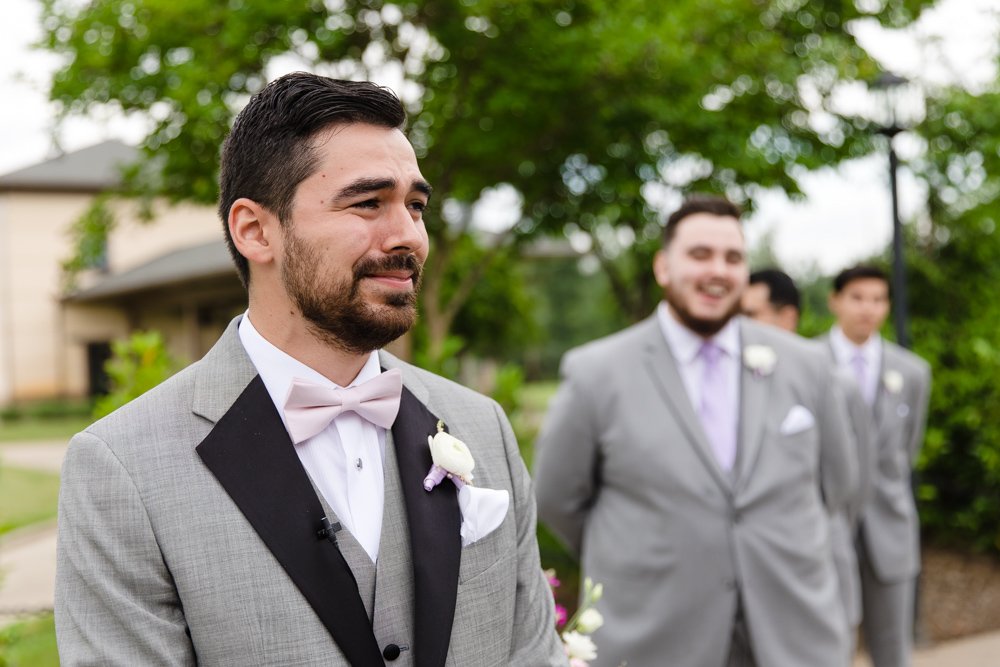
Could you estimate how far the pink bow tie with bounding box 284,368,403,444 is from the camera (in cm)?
183

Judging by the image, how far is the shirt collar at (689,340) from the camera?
3.94 m

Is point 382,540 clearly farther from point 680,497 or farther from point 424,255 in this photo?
point 680,497

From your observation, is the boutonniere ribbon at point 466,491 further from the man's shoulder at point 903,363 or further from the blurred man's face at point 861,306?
the man's shoulder at point 903,363

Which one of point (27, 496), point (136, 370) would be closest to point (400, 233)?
point (136, 370)

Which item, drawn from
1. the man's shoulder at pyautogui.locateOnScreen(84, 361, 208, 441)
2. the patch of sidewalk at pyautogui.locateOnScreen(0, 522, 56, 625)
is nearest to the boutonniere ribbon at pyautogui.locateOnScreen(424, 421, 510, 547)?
the man's shoulder at pyautogui.locateOnScreen(84, 361, 208, 441)

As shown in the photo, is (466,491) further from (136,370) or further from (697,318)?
(136,370)

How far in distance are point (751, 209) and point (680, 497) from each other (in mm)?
7959

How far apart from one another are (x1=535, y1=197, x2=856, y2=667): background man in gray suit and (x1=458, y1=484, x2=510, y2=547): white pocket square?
181 cm

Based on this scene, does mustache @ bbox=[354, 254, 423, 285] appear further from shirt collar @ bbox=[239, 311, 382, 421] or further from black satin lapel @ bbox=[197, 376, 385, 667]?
black satin lapel @ bbox=[197, 376, 385, 667]

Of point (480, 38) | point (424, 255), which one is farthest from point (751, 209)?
point (424, 255)

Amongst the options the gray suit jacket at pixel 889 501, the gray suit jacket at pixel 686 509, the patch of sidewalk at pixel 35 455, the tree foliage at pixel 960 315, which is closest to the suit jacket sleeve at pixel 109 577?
the gray suit jacket at pixel 686 509

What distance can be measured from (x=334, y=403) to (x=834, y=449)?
2993 mm

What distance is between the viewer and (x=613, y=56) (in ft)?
30.4

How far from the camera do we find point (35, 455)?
22.7 meters
